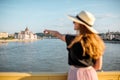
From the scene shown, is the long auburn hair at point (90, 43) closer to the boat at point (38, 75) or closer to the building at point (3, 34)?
the boat at point (38, 75)

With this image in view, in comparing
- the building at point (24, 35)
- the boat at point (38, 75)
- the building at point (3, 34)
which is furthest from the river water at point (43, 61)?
the building at point (3, 34)

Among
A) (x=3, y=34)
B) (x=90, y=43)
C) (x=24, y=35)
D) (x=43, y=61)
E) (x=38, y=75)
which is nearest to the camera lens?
(x=90, y=43)

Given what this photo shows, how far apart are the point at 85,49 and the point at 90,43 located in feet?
0.16

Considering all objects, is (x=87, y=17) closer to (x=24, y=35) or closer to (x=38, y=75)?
(x=38, y=75)

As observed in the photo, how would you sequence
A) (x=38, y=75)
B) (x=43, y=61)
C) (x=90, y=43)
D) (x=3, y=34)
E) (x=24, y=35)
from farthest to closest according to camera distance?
(x=3, y=34), (x=24, y=35), (x=43, y=61), (x=38, y=75), (x=90, y=43)

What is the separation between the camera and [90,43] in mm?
1524

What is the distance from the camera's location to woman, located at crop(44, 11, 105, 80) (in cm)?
153

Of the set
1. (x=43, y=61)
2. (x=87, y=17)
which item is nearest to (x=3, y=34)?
(x=43, y=61)

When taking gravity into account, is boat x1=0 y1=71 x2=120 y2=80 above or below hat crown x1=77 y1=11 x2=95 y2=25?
below

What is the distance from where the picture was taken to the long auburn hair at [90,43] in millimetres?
1527

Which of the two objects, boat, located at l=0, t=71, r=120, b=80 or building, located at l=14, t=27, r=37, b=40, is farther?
building, located at l=14, t=27, r=37, b=40

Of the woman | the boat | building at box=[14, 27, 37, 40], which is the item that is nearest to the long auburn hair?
the woman

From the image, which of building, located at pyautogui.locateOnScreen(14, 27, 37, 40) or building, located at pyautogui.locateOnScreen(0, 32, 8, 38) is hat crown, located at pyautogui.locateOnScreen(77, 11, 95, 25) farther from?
building, located at pyautogui.locateOnScreen(0, 32, 8, 38)

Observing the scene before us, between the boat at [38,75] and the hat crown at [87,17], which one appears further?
the boat at [38,75]
